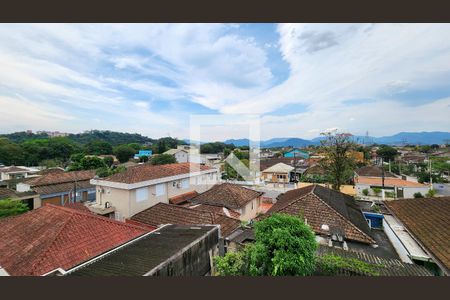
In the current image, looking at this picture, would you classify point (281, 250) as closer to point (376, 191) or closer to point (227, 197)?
point (227, 197)

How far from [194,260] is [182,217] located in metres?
3.68

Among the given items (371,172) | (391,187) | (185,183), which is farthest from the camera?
(371,172)

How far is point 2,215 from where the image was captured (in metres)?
9.41

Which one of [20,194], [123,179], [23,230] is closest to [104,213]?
[123,179]

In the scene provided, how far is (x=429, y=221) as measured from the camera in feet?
18.3

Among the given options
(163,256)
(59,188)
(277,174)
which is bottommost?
(59,188)

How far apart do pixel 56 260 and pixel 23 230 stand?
8.37 ft

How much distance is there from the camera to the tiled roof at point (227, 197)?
430 inches

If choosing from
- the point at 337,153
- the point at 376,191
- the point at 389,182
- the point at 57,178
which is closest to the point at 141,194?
the point at 57,178

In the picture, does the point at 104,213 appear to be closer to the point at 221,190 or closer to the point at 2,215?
the point at 2,215

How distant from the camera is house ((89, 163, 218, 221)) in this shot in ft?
32.7

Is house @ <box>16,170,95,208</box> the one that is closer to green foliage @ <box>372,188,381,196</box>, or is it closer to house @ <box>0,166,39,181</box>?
house @ <box>0,166,39,181</box>

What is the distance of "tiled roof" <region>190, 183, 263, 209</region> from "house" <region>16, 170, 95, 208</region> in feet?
35.3

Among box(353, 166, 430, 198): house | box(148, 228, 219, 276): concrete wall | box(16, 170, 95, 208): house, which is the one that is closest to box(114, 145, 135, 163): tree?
box(16, 170, 95, 208): house
